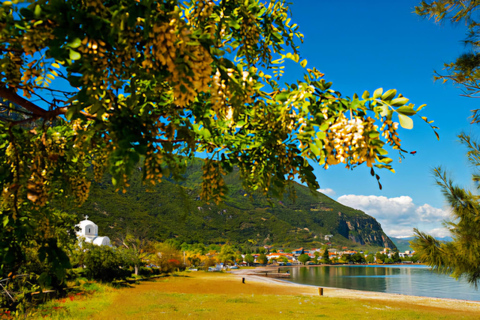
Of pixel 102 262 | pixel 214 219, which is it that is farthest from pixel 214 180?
pixel 214 219

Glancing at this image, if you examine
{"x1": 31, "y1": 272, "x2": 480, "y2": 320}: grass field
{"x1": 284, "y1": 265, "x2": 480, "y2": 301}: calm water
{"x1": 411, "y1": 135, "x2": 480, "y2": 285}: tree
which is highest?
{"x1": 411, "y1": 135, "x2": 480, "y2": 285}: tree

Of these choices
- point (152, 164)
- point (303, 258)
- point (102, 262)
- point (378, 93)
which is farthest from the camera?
point (303, 258)

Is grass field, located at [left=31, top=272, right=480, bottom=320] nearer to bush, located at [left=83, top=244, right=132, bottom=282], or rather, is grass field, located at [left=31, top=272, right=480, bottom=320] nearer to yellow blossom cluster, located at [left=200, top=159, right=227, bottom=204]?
bush, located at [left=83, top=244, right=132, bottom=282]

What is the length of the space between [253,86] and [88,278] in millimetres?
23706

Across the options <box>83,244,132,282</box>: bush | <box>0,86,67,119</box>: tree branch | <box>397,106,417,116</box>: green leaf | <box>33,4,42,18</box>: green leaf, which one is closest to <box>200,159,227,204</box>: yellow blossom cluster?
<box>0,86,67,119</box>: tree branch

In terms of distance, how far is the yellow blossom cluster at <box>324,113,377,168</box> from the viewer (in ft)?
6.60

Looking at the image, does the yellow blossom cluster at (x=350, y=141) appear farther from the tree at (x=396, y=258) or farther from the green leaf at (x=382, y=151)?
the tree at (x=396, y=258)

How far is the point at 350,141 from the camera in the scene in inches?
81.8

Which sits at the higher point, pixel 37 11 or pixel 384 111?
pixel 37 11

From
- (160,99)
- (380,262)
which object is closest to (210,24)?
(160,99)

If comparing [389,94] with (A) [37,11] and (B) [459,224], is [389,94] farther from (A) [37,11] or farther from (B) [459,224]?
(B) [459,224]

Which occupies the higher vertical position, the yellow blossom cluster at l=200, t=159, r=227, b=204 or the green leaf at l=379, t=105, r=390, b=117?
the green leaf at l=379, t=105, r=390, b=117

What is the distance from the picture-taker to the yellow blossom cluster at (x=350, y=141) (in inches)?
79.2

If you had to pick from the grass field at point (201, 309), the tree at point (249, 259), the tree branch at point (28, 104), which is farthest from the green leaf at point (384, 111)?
the tree at point (249, 259)
